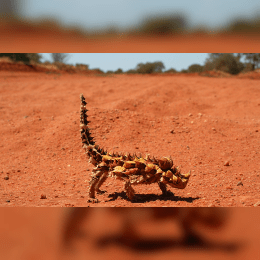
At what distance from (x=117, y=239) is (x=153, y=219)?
74 mm

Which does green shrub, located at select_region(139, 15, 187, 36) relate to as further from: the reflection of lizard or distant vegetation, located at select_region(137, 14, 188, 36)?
the reflection of lizard

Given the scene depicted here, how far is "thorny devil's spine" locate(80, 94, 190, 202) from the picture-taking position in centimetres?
280

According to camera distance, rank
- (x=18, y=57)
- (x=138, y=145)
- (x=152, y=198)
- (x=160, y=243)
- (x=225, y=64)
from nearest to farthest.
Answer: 1. (x=160, y=243)
2. (x=152, y=198)
3. (x=138, y=145)
4. (x=18, y=57)
5. (x=225, y=64)

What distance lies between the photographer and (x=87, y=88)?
10969 millimetres

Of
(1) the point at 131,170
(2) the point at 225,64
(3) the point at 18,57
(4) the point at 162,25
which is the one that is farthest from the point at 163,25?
(2) the point at 225,64

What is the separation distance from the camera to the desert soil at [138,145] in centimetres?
327

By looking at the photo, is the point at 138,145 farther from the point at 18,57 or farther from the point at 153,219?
the point at 18,57

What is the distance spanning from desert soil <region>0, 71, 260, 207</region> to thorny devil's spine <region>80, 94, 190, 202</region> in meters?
0.18

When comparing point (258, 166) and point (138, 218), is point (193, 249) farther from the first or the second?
point (258, 166)

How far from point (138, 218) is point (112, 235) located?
0.18ft

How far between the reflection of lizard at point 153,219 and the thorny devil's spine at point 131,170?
2.24 meters

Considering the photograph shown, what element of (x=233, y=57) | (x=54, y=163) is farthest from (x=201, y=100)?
(x=233, y=57)

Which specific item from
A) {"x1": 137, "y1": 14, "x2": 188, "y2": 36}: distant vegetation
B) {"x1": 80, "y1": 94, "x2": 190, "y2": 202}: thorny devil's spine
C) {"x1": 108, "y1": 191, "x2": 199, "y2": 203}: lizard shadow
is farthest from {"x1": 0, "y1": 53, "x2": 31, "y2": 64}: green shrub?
{"x1": 137, "y1": 14, "x2": 188, "y2": 36}: distant vegetation

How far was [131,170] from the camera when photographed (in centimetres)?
294
